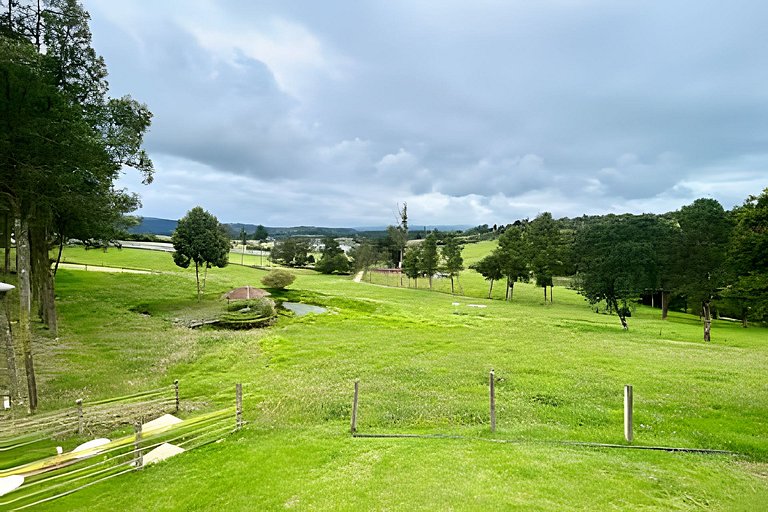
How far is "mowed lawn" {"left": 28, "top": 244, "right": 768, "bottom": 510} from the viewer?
830 centimetres

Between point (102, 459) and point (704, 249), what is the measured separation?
48153 millimetres

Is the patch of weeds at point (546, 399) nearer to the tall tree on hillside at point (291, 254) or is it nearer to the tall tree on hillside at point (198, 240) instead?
the tall tree on hillside at point (198, 240)

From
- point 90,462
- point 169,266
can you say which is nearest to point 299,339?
point 90,462

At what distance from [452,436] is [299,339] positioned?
64.5ft

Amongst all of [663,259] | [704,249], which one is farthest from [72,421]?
[663,259]

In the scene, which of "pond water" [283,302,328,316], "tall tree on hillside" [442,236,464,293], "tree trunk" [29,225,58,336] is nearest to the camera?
"tree trunk" [29,225,58,336]

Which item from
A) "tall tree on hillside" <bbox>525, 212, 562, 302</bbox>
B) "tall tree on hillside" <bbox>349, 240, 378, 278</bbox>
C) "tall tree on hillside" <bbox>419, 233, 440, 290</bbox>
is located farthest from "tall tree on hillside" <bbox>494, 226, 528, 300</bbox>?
"tall tree on hillside" <bbox>349, 240, 378, 278</bbox>

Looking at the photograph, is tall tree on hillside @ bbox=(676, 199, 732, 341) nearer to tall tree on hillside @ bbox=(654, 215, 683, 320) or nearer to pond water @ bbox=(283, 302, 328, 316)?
tall tree on hillside @ bbox=(654, 215, 683, 320)

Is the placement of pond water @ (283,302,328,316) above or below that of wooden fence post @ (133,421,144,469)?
below

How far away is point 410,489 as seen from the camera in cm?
810

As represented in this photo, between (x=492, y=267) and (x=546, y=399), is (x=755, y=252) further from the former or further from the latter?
(x=492, y=267)

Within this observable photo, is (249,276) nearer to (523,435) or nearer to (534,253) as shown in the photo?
(534,253)

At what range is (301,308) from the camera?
1848 inches

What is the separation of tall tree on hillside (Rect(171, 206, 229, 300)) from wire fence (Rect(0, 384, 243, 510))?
31880 millimetres
